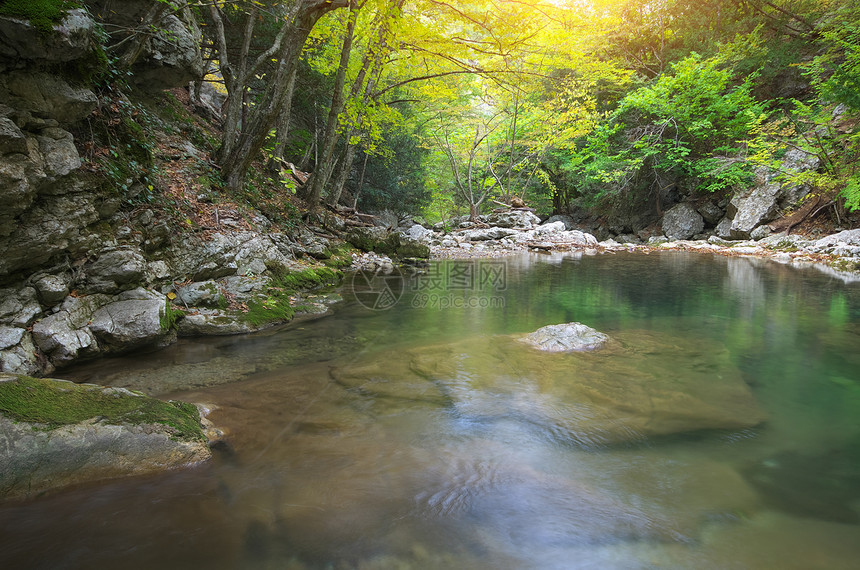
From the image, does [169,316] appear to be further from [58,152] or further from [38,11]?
[38,11]

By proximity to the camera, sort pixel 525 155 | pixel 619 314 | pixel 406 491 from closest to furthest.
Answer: pixel 406 491, pixel 619 314, pixel 525 155

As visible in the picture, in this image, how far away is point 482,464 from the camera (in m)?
2.66

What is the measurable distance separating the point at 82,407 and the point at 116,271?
100 inches

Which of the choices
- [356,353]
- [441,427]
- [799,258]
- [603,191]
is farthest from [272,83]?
[603,191]

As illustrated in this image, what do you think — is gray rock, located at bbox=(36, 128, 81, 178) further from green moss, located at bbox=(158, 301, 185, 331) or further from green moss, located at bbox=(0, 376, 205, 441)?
→ green moss, located at bbox=(0, 376, 205, 441)

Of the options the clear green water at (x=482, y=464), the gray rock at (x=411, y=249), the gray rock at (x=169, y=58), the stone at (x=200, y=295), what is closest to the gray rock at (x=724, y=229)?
the gray rock at (x=411, y=249)

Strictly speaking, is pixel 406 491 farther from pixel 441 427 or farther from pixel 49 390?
pixel 49 390

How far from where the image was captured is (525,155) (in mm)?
25156

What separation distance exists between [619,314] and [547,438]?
4.49m

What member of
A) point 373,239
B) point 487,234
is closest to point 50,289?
point 373,239

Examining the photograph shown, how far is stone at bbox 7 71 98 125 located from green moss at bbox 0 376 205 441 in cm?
279

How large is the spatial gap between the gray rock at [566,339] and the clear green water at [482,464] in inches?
9.3

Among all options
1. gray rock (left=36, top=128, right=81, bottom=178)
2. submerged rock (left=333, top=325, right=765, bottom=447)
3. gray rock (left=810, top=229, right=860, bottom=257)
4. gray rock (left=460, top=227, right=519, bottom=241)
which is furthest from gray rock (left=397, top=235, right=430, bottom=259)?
gray rock (left=810, top=229, right=860, bottom=257)

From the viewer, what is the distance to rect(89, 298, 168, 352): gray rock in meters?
4.16
